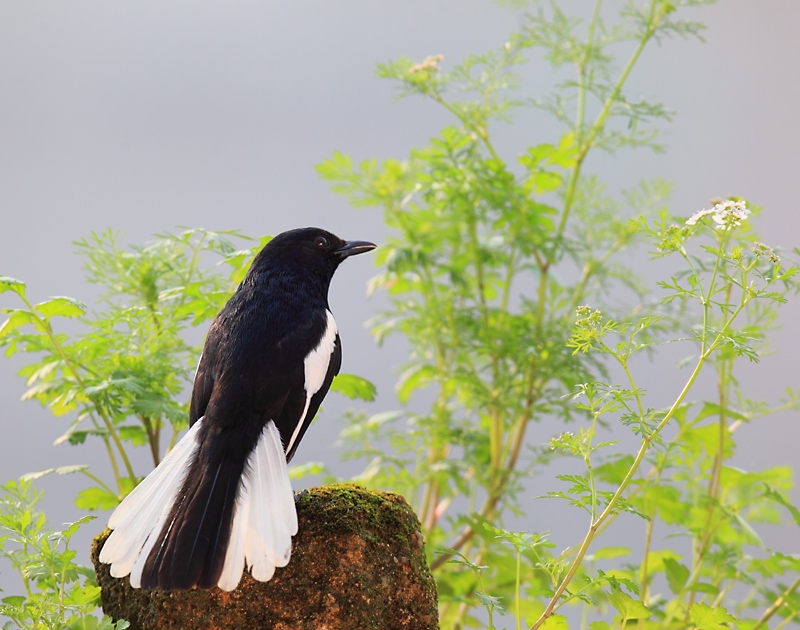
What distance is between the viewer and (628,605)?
39.7 inches

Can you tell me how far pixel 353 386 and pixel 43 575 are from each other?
649 mm

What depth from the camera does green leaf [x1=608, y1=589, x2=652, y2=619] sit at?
99 centimetres

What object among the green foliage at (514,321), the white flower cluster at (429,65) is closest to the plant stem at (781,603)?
the green foliage at (514,321)

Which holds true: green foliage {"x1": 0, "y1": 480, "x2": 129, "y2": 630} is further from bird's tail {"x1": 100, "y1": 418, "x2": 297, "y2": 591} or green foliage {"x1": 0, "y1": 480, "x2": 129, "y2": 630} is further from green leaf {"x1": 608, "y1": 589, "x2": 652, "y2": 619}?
green leaf {"x1": 608, "y1": 589, "x2": 652, "y2": 619}

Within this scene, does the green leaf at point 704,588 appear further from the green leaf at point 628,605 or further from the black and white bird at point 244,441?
the black and white bird at point 244,441

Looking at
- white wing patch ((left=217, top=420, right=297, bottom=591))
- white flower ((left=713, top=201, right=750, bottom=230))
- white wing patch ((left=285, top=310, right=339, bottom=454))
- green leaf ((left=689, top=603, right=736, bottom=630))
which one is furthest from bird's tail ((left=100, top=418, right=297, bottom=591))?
white flower ((left=713, top=201, right=750, bottom=230))

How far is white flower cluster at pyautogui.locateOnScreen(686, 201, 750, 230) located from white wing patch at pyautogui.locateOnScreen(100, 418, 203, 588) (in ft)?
2.83

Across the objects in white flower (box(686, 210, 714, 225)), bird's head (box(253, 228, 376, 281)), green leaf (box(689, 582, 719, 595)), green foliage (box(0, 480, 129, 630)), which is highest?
white flower (box(686, 210, 714, 225))

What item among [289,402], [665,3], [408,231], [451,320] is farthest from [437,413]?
[665,3]

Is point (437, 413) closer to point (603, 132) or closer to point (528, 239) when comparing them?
point (528, 239)

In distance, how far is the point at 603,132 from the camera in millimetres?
2010

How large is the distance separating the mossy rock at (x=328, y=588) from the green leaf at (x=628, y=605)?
28cm

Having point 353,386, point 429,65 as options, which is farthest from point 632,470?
point 429,65

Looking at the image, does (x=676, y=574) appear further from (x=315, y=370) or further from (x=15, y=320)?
(x=15, y=320)
